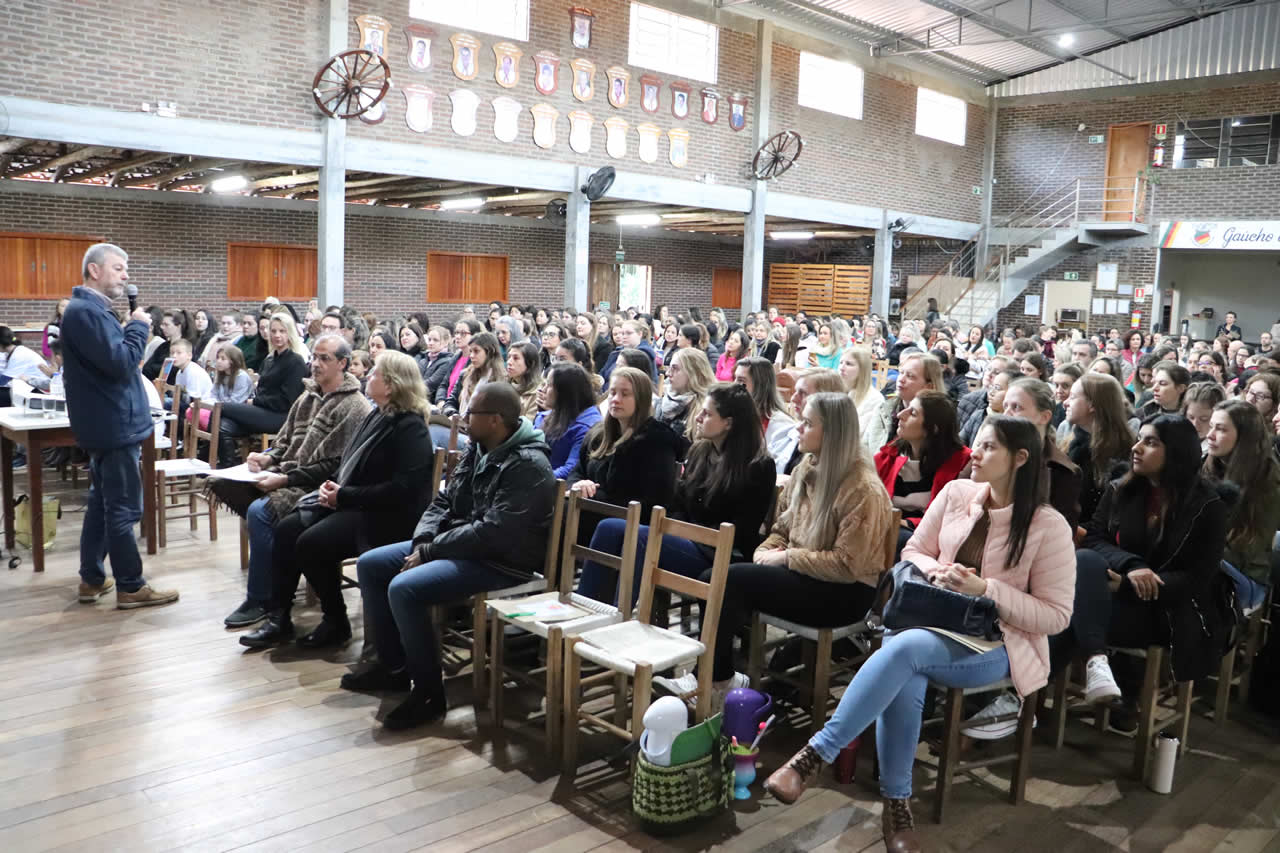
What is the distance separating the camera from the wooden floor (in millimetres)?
2879

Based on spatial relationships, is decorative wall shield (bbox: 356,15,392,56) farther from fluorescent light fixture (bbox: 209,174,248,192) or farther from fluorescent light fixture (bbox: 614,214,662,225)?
fluorescent light fixture (bbox: 614,214,662,225)

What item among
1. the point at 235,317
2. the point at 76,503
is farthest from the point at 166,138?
the point at 76,503

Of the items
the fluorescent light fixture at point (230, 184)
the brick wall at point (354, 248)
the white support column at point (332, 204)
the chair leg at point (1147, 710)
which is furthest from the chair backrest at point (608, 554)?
the brick wall at point (354, 248)

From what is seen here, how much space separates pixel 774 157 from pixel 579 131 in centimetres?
367

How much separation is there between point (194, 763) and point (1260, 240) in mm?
18978

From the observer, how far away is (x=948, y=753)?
304 cm

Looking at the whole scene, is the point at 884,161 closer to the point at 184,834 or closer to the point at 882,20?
the point at 882,20

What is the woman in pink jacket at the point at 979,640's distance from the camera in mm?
2855

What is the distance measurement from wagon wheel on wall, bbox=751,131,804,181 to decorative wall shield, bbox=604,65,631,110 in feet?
8.60

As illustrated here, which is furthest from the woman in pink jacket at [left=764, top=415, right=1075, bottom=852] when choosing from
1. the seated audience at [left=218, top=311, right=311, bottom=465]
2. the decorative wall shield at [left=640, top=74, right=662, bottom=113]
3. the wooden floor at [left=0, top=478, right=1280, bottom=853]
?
the decorative wall shield at [left=640, top=74, right=662, bottom=113]

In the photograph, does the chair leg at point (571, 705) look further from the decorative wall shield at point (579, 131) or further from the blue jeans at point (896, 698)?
the decorative wall shield at point (579, 131)

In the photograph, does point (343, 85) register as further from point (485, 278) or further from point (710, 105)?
point (485, 278)

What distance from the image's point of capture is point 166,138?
9.73m

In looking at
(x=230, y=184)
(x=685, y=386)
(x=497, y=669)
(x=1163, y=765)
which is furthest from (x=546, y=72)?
(x=1163, y=765)
